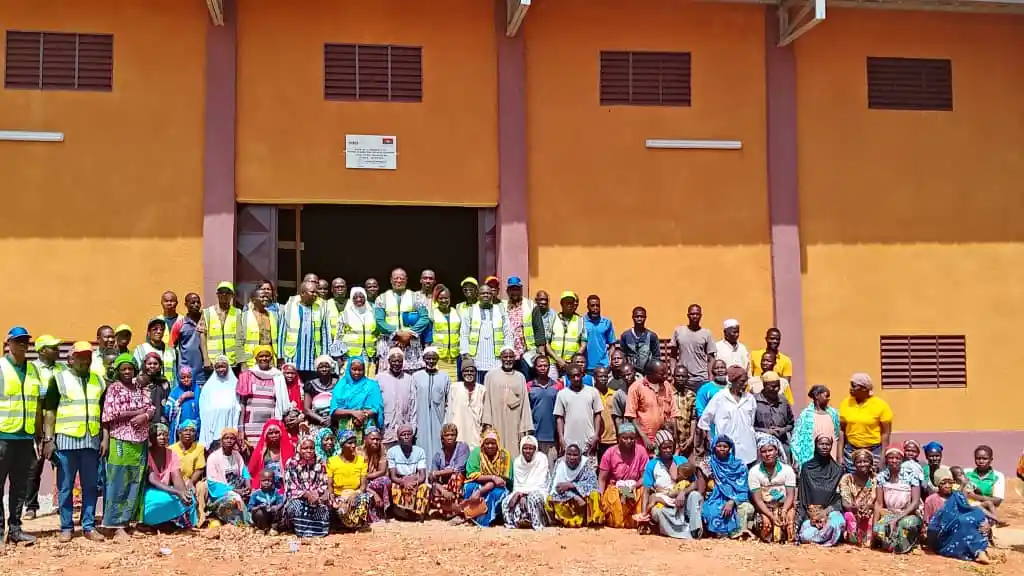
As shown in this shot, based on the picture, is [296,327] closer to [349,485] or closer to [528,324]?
[349,485]

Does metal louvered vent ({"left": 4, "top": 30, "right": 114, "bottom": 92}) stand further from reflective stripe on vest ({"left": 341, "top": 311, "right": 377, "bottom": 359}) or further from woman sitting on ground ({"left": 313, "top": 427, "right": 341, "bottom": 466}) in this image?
woman sitting on ground ({"left": 313, "top": 427, "right": 341, "bottom": 466})

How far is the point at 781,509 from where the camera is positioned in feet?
29.8

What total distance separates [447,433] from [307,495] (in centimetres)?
148

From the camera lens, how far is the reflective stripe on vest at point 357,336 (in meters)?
10.2

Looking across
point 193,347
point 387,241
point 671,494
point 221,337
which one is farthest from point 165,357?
point 387,241

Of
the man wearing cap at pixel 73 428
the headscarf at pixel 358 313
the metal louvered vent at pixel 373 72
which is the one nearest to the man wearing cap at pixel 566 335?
the headscarf at pixel 358 313

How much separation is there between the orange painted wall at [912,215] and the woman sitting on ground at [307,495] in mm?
6025

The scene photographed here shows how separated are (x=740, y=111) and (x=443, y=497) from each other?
575 cm

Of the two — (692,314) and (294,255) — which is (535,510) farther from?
(294,255)

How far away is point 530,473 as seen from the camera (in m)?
9.47

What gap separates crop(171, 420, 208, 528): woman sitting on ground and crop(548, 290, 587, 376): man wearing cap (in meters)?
3.28

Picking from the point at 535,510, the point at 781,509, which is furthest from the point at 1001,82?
the point at 535,510

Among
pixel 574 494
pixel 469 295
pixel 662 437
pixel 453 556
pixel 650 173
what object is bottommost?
pixel 453 556

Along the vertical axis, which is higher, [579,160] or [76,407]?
[579,160]
